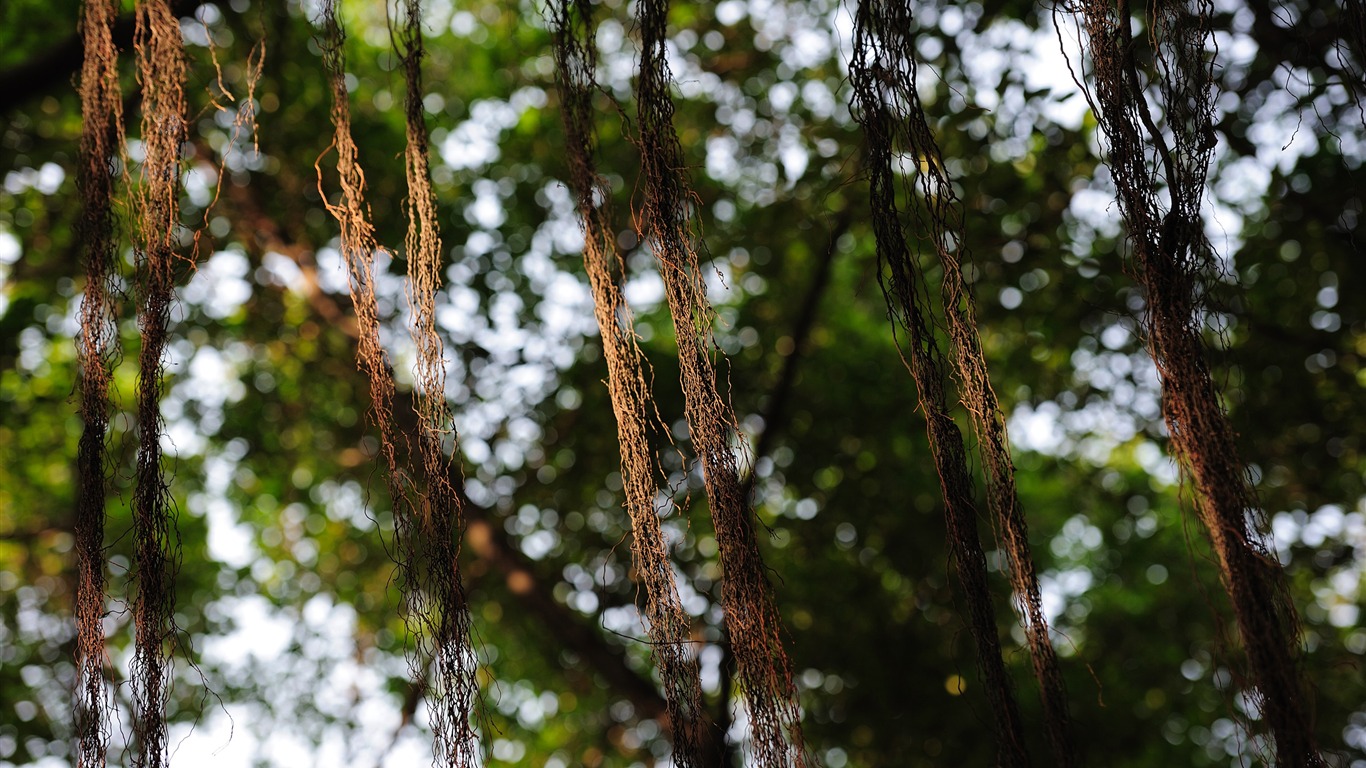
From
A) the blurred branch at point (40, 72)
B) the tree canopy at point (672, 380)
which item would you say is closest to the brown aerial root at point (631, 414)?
the tree canopy at point (672, 380)

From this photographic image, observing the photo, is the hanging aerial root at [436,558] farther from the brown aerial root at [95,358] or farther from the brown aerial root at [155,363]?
the brown aerial root at [95,358]

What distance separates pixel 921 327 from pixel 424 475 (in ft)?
2.98

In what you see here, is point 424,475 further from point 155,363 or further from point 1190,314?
point 1190,314

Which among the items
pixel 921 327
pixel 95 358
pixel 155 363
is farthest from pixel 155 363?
pixel 921 327

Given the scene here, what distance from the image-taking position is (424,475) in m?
1.74

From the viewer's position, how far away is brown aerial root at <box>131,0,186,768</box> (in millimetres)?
1693

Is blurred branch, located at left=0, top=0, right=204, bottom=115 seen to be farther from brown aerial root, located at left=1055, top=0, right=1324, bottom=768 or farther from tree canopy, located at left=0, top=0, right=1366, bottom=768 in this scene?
brown aerial root, located at left=1055, top=0, right=1324, bottom=768

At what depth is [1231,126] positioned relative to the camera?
3842 millimetres

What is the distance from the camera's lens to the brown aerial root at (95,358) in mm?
1748

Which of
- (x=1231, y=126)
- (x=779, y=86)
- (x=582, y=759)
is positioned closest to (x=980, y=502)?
(x=1231, y=126)

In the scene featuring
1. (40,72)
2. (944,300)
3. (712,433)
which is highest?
(40,72)

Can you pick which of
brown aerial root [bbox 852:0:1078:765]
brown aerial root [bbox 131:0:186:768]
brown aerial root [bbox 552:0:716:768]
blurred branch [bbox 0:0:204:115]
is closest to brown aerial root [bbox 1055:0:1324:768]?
brown aerial root [bbox 852:0:1078:765]

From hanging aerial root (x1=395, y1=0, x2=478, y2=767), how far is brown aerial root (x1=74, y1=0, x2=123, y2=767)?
579 mm

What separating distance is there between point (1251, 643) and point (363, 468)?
5883 mm
